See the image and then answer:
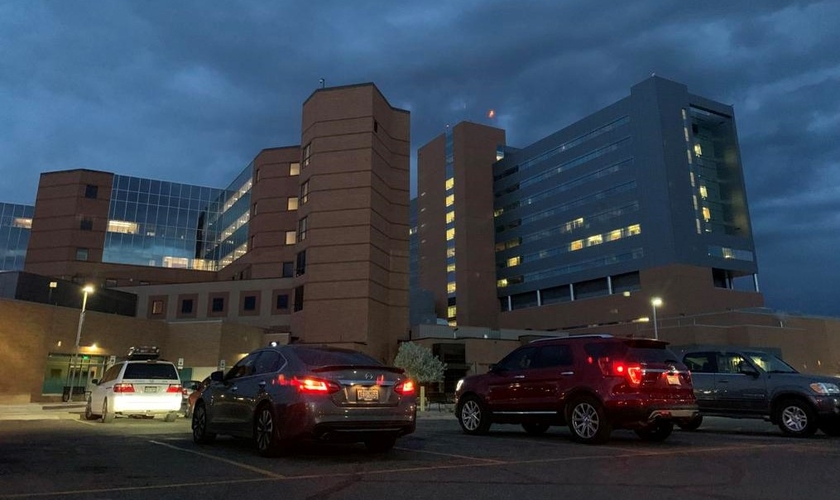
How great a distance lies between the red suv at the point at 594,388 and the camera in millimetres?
9484

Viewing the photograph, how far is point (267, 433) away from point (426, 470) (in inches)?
102

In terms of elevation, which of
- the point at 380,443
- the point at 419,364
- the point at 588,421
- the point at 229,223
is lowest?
the point at 380,443

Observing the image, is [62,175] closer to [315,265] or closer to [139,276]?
[139,276]

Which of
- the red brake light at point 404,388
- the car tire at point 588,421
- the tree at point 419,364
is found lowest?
the car tire at point 588,421

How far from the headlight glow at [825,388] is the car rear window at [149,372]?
15527 millimetres

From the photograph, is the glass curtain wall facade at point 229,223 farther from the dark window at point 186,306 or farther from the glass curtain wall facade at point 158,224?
the dark window at point 186,306

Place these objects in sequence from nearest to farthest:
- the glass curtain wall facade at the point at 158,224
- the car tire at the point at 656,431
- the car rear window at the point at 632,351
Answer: the car rear window at the point at 632,351 → the car tire at the point at 656,431 → the glass curtain wall facade at the point at 158,224

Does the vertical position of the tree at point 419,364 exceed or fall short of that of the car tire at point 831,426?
it exceeds it

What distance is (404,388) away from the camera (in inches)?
327

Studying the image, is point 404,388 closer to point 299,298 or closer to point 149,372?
point 149,372

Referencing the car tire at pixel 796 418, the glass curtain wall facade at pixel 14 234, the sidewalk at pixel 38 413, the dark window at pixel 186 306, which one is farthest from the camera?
the glass curtain wall facade at pixel 14 234

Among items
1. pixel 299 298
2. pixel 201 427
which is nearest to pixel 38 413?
pixel 201 427

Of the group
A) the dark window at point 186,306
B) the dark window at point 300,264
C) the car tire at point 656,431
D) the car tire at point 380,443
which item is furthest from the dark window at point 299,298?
the car tire at point 380,443

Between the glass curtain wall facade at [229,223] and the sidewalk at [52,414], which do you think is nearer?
the sidewalk at [52,414]
